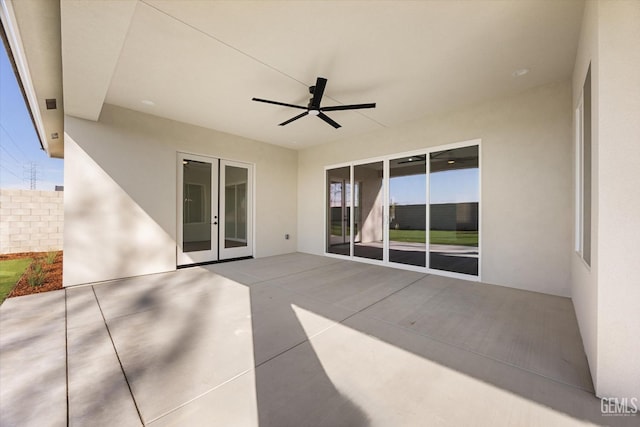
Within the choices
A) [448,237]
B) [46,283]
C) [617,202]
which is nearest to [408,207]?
[448,237]

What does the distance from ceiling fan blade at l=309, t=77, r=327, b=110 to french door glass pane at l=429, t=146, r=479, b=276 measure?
104 inches

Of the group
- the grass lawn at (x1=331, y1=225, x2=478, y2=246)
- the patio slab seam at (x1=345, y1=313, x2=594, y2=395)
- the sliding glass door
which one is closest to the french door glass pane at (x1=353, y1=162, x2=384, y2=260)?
the sliding glass door

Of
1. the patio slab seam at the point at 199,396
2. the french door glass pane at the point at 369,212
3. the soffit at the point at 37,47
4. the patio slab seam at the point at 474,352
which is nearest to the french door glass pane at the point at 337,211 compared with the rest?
the french door glass pane at the point at 369,212

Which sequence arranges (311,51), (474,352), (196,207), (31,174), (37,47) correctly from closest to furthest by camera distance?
(474,352) < (37,47) < (311,51) < (196,207) < (31,174)

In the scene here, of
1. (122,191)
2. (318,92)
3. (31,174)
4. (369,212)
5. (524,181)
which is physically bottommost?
(369,212)

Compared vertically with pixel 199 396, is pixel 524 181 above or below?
above

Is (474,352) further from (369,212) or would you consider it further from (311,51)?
(369,212)

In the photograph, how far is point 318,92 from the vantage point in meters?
3.46

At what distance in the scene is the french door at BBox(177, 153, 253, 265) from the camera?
17.9 feet

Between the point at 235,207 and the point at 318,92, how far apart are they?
395cm

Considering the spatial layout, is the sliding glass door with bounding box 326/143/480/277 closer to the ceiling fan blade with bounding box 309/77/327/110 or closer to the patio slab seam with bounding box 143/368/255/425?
the ceiling fan blade with bounding box 309/77/327/110

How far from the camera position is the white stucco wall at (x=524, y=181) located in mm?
3652

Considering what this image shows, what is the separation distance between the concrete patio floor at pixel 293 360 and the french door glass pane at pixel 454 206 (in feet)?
3.86

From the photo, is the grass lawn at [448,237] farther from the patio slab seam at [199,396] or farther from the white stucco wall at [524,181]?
the patio slab seam at [199,396]
